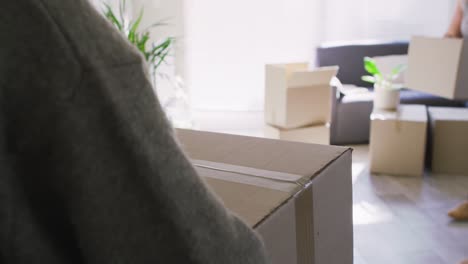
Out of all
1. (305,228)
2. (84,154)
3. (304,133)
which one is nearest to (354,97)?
(304,133)

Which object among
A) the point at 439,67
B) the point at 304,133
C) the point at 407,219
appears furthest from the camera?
the point at 304,133

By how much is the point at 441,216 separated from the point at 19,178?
2652 mm

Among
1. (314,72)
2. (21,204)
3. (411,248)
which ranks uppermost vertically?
(21,204)

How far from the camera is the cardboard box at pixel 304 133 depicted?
3.21 meters

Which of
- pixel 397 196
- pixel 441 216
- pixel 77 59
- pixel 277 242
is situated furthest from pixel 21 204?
pixel 397 196

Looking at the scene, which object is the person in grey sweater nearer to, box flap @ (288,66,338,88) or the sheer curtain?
box flap @ (288,66,338,88)

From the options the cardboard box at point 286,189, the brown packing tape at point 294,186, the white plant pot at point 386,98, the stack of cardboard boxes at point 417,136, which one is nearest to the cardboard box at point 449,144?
the stack of cardboard boxes at point 417,136

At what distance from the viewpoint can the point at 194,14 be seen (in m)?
4.77

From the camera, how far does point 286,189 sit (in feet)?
2.74

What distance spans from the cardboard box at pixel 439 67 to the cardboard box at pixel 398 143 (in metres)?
0.24

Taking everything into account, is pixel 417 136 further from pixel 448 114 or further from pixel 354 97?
pixel 354 97

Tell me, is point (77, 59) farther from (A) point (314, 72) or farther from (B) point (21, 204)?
(A) point (314, 72)

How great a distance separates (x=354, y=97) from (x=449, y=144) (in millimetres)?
870

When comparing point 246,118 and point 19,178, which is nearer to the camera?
point 19,178
